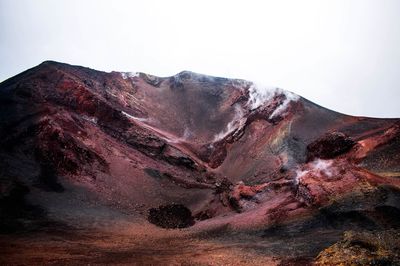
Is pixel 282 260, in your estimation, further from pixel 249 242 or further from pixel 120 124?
pixel 120 124

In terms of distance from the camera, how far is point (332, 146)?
32.8m

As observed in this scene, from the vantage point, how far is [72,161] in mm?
31203

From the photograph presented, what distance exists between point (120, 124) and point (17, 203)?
19.7m

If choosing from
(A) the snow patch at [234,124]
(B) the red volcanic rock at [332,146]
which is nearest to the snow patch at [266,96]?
(A) the snow patch at [234,124]

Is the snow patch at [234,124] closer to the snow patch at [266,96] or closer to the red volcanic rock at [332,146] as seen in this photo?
the snow patch at [266,96]

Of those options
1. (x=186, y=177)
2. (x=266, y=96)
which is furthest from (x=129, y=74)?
(x=186, y=177)

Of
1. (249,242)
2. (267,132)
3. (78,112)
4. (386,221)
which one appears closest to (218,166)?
(267,132)

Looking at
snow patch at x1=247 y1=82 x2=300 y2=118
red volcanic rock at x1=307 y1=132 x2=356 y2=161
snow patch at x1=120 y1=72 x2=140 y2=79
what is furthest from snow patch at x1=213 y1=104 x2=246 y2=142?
snow patch at x1=120 y1=72 x2=140 y2=79

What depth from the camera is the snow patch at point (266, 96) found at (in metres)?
47.7

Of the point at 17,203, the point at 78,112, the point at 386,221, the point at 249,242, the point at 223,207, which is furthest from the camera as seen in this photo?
the point at 78,112

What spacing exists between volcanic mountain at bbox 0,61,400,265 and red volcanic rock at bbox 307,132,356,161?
12cm

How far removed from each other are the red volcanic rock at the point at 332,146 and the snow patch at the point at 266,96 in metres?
13.5

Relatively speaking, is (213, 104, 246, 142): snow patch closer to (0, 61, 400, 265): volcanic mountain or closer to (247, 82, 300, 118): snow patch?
(0, 61, 400, 265): volcanic mountain

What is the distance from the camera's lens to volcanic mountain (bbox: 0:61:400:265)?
697 inches
